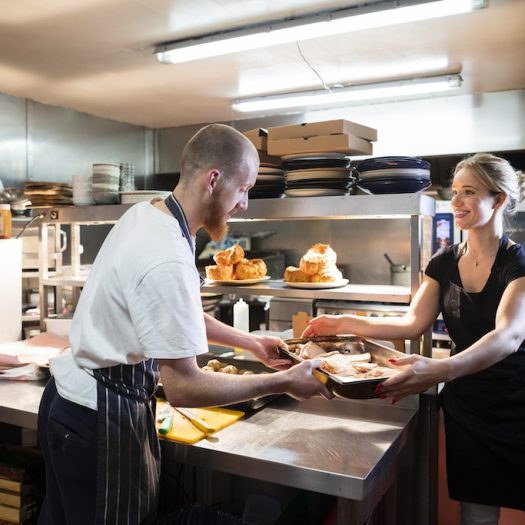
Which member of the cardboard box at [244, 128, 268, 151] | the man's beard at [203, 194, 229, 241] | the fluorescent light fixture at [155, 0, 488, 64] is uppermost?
the fluorescent light fixture at [155, 0, 488, 64]

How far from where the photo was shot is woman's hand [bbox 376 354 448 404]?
169cm

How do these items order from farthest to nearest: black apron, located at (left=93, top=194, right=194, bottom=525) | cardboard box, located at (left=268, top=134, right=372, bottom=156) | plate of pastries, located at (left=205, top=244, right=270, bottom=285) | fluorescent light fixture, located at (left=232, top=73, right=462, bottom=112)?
fluorescent light fixture, located at (left=232, top=73, right=462, bottom=112)
plate of pastries, located at (left=205, top=244, right=270, bottom=285)
cardboard box, located at (left=268, top=134, right=372, bottom=156)
black apron, located at (left=93, top=194, right=194, bottom=525)

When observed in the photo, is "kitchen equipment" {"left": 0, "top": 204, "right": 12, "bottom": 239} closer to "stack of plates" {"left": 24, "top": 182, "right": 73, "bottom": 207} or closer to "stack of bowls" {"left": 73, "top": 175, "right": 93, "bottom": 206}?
"stack of plates" {"left": 24, "top": 182, "right": 73, "bottom": 207}

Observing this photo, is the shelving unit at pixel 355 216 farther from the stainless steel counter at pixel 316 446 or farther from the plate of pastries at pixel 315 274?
the stainless steel counter at pixel 316 446

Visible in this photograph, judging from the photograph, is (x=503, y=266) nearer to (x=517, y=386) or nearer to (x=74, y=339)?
(x=517, y=386)

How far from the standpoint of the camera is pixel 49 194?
2.86 meters

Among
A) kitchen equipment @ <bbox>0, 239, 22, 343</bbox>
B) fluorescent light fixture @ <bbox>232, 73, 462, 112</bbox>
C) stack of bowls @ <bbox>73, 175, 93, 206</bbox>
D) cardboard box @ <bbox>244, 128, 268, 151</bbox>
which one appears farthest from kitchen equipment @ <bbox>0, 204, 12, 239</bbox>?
Answer: fluorescent light fixture @ <bbox>232, 73, 462, 112</bbox>

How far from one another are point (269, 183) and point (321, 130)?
29 centimetres

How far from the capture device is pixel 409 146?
5109mm

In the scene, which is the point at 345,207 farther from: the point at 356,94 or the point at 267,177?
the point at 356,94

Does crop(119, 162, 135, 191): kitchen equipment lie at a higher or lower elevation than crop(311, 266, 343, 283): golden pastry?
higher

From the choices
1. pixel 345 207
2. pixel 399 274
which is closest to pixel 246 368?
pixel 345 207

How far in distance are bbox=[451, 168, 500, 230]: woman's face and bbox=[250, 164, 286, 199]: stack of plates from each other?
688mm

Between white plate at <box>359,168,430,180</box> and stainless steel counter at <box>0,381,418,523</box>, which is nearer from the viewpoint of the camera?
stainless steel counter at <box>0,381,418,523</box>
